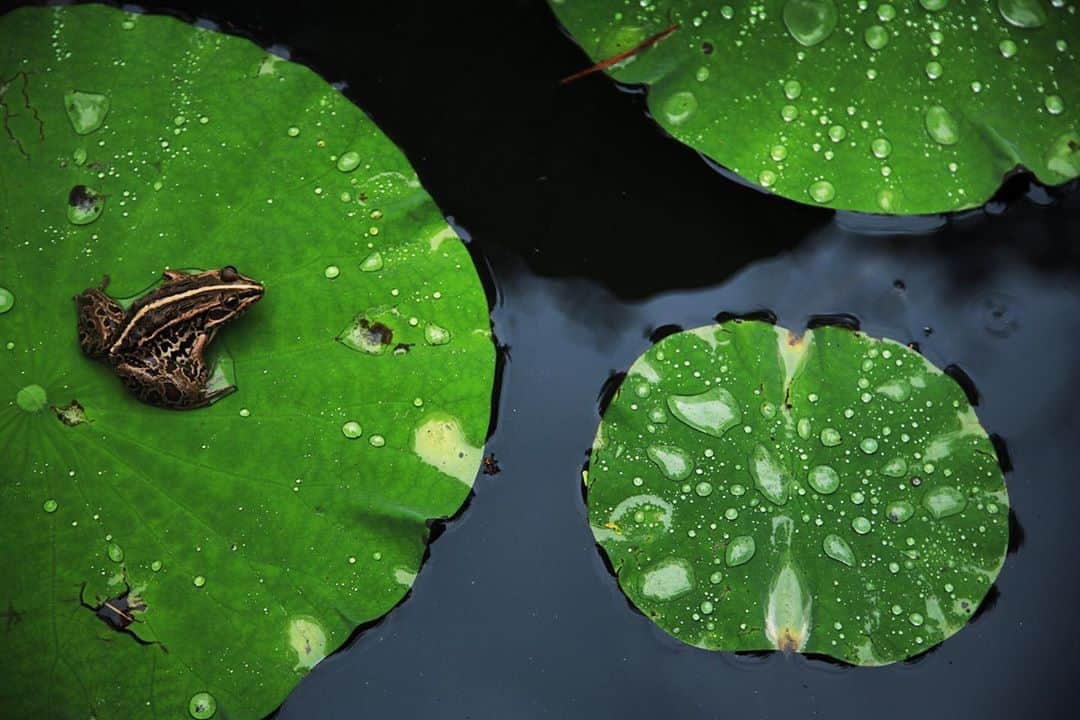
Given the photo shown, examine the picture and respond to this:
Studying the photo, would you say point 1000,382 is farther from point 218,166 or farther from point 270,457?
point 218,166

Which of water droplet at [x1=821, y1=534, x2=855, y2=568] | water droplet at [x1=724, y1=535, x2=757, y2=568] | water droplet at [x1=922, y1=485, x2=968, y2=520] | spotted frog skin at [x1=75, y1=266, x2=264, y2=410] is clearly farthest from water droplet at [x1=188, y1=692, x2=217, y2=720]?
water droplet at [x1=922, y1=485, x2=968, y2=520]

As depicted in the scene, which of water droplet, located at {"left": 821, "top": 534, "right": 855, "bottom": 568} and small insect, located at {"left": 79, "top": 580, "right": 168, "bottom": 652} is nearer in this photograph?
Result: small insect, located at {"left": 79, "top": 580, "right": 168, "bottom": 652}

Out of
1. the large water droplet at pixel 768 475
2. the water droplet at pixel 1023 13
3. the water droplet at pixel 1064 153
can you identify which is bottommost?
the large water droplet at pixel 768 475

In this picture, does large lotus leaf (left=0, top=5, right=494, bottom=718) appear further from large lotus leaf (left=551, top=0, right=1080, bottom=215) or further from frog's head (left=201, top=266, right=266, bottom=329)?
large lotus leaf (left=551, top=0, right=1080, bottom=215)

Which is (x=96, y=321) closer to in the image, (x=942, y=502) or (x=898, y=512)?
(x=898, y=512)

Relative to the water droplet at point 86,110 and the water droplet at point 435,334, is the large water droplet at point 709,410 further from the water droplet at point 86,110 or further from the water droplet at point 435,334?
the water droplet at point 86,110

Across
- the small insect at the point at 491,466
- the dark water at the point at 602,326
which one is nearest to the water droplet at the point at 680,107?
the dark water at the point at 602,326
